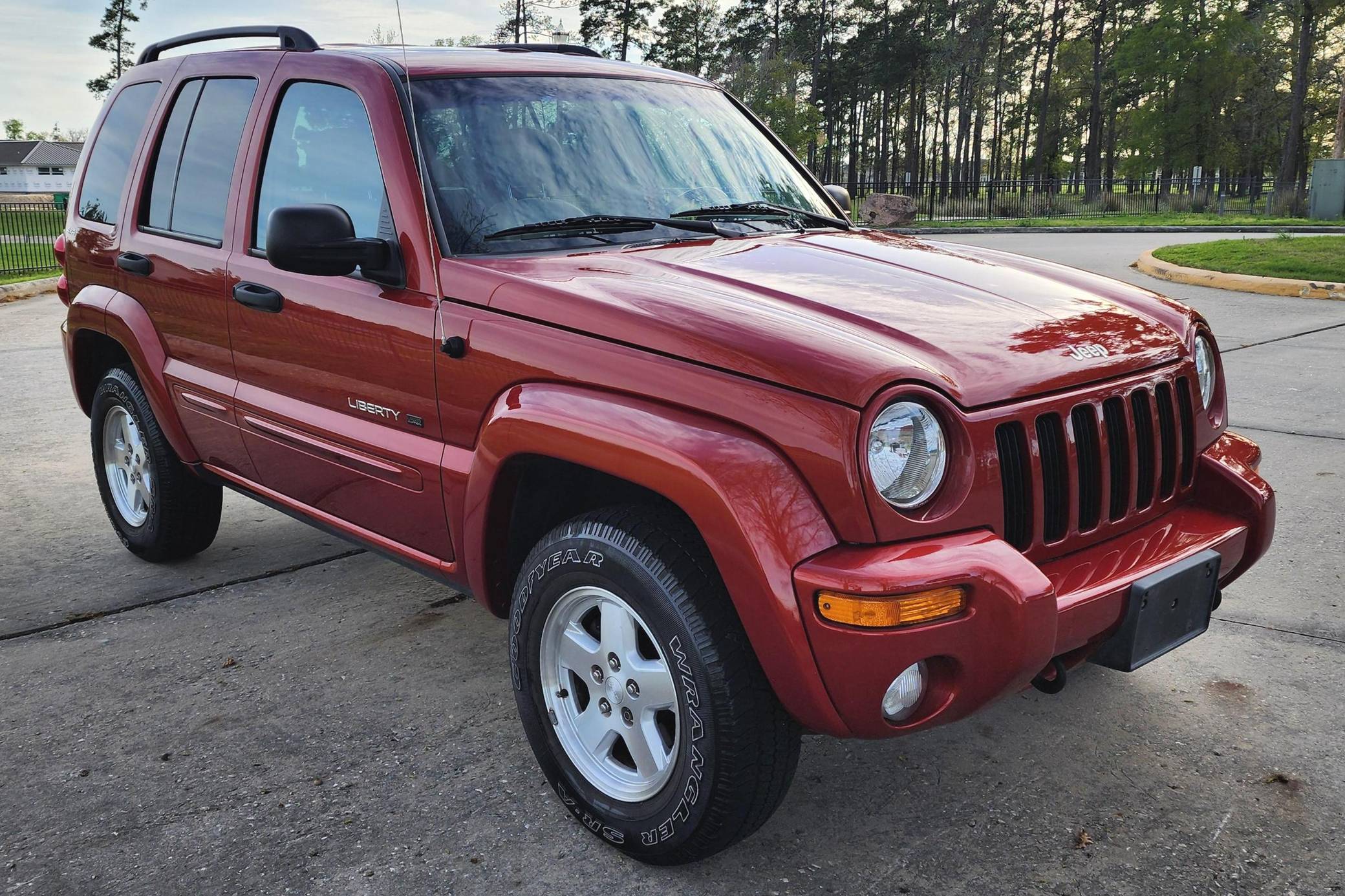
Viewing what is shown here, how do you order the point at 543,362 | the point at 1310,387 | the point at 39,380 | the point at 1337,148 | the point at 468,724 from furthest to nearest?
1. the point at 1337,148
2. the point at 39,380
3. the point at 1310,387
4. the point at 468,724
5. the point at 543,362

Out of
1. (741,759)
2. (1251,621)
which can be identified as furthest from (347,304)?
(1251,621)

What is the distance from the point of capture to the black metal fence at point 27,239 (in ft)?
62.5

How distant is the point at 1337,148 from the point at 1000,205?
943 centimetres

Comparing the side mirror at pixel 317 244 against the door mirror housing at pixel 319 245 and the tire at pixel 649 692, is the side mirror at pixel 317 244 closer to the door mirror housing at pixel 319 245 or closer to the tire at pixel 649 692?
the door mirror housing at pixel 319 245

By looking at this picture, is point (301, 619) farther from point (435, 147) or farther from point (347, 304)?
point (435, 147)

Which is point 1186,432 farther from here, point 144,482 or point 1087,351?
point 144,482

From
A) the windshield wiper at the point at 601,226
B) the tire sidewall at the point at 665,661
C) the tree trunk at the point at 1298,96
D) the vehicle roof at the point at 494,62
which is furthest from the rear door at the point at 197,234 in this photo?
the tree trunk at the point at 1298,96

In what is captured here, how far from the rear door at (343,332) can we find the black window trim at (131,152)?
0.94 metres

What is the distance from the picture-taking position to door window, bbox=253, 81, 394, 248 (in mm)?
3248

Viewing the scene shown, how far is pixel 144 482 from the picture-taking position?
15.2ft

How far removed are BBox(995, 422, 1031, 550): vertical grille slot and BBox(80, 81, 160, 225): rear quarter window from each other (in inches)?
140

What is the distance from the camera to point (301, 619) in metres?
4.13

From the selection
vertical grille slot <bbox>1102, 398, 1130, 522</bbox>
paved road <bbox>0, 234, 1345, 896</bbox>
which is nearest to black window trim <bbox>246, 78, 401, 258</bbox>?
paved road <bbox>0, 234, 1345, 896</bbox>

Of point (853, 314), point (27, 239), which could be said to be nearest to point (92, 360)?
point (853, 314)
